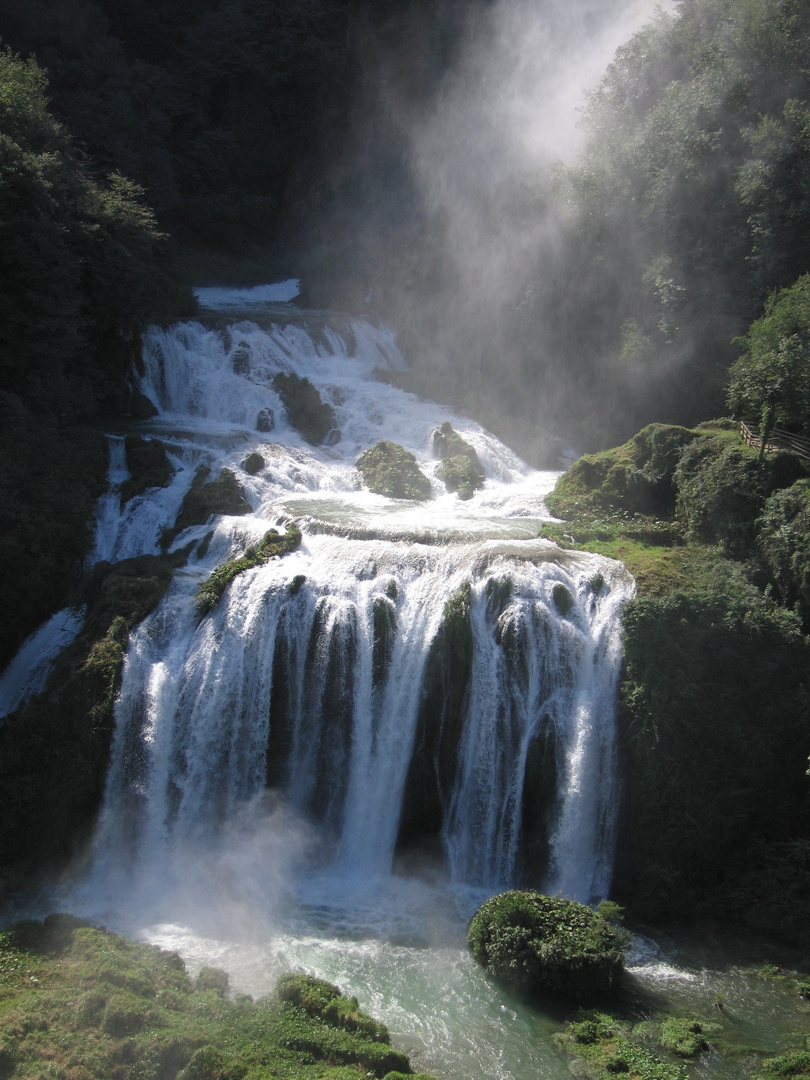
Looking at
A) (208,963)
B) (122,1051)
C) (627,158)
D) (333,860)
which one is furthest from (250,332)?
(122,1051)

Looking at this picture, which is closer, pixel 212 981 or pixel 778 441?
pixel 212 981

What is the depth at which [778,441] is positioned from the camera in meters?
18.6

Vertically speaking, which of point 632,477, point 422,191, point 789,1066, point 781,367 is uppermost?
point 422,191

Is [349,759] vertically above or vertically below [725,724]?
below

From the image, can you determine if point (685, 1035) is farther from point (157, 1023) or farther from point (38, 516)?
point (38, 516)

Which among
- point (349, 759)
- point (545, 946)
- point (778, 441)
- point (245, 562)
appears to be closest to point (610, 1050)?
point (545, 946)

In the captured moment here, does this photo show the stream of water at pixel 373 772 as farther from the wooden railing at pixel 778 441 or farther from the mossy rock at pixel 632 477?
the wooden railing at pixel 778 441

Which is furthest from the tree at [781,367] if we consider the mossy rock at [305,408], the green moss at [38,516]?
the green moss at [38,516]

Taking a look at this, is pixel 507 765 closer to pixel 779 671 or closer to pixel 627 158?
pixel 779 671

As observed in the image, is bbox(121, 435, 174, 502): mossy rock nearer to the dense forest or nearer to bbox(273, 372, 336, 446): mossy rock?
the dense forest

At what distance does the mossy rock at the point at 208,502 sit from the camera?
21000 millimetres

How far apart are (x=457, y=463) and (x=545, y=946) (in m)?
16.5

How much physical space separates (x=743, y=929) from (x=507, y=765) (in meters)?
4.93

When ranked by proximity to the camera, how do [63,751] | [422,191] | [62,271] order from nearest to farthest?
[63,751]
[62,271]
[422,191]
